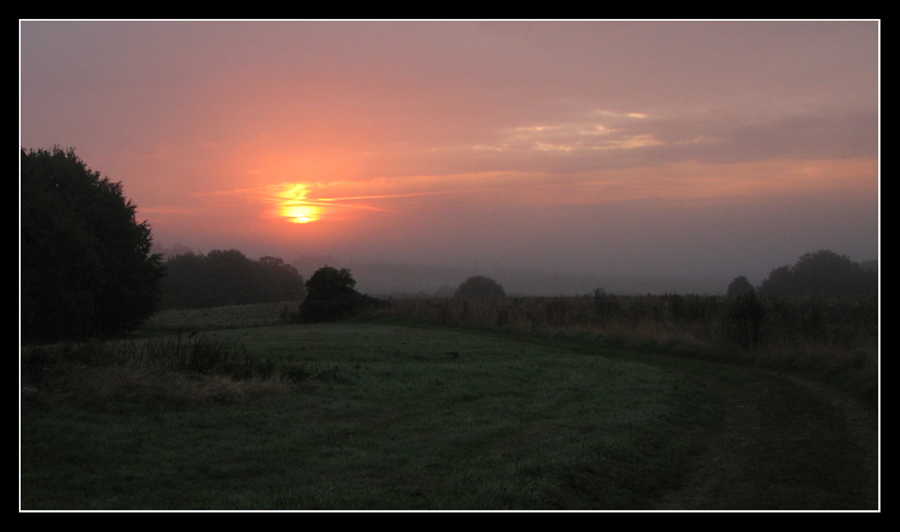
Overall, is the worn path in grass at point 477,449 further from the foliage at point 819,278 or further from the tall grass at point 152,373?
the foliage at point 819,278

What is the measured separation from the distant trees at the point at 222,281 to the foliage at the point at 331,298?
48.3 m

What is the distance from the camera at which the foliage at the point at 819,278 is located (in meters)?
28.0

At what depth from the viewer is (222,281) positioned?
312ft

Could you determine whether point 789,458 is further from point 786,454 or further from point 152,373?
point 152,373

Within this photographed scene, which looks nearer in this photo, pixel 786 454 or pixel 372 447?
pixel 786 454

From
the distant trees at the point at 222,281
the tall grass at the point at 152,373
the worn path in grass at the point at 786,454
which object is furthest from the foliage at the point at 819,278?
the distant trees at the point at 222,281

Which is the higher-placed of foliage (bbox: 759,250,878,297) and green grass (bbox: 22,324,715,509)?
foliage (bbox: 759,250,878,297)

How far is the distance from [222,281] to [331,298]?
2162 inches

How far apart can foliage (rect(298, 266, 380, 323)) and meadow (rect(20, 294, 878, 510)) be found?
1194 inches

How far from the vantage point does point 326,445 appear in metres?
9.02

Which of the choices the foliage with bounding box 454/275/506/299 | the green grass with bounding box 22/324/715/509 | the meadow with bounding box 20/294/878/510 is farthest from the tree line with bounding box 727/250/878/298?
the foliage with bounding box 454/275/506/299

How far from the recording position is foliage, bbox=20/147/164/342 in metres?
29.9

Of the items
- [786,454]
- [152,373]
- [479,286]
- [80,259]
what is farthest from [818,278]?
[479,286]

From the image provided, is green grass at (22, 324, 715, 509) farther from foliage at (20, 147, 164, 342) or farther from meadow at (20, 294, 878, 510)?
foliage at (20, 147, 164, 342)
